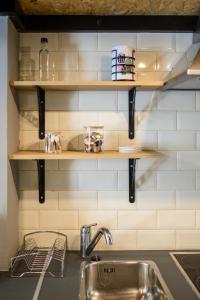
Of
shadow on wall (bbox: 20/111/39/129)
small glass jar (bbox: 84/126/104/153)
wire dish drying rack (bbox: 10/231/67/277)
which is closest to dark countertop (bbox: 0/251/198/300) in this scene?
wire dish drying rack (bbox: 10/231/67/277)

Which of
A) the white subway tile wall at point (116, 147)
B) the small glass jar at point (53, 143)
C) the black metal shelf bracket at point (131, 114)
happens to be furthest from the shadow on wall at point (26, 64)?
the black metal shelf bracket at point (131, 114)

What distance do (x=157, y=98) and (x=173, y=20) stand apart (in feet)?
1.25

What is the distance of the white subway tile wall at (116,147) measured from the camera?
1556 mm

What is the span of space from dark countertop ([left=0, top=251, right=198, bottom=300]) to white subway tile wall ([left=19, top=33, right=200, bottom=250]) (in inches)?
5.3

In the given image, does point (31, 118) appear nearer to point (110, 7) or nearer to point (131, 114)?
point (131, 114)

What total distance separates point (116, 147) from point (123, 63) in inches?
16.6

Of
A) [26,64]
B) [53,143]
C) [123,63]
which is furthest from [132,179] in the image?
[26,64]

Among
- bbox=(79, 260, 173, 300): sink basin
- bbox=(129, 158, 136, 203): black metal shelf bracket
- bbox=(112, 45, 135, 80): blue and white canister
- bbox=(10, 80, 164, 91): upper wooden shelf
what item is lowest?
bbox=(79, 260, 173, 300): sink basin

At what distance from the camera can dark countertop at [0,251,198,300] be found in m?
1.15

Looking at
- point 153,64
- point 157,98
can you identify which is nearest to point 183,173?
point 157,98

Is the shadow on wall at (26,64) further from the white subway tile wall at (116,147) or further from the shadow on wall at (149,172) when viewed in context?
the shadow on wall at (149,172)

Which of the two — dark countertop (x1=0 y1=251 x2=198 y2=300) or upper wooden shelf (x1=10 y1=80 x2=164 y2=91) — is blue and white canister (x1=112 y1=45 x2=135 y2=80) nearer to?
upper wooden shelf (x1=10 y1=80 x2=164 y2=91)

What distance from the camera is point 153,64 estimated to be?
5.15 feet

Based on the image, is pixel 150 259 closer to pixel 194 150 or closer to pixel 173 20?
pixel 194 150
